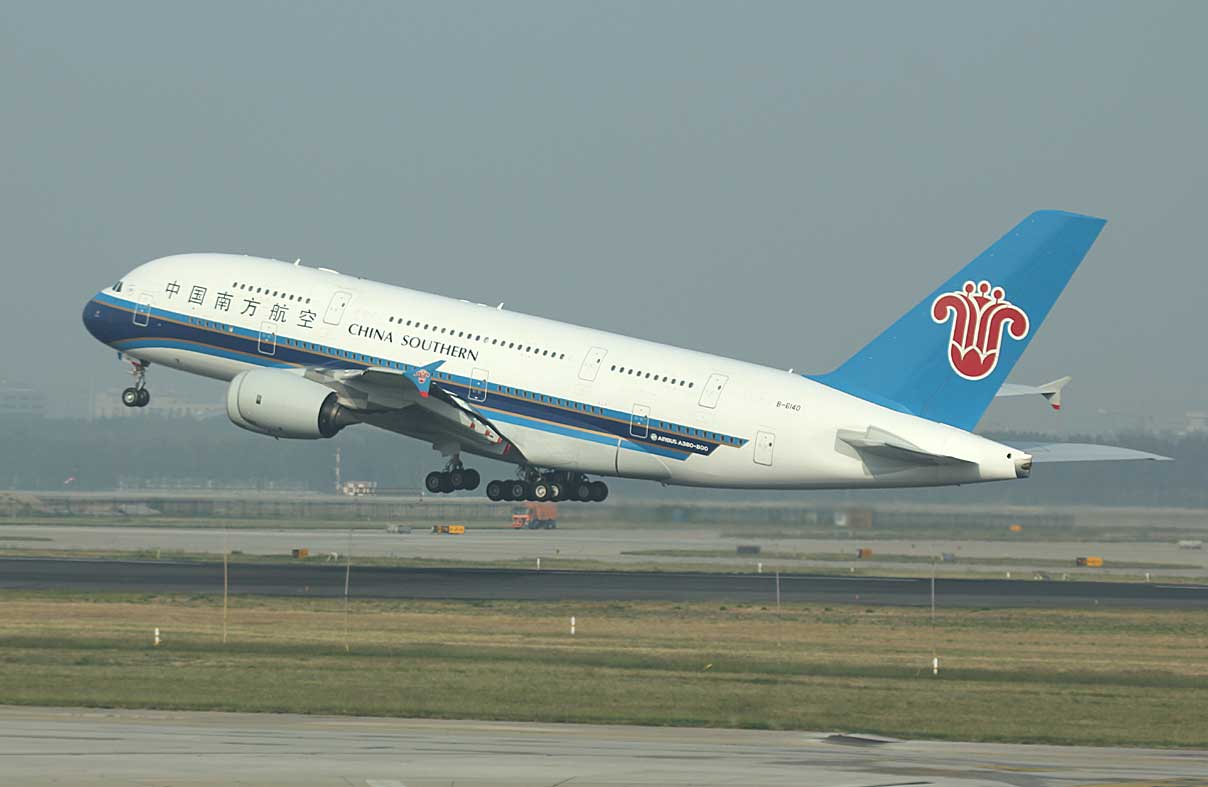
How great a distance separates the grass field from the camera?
34.1 metres

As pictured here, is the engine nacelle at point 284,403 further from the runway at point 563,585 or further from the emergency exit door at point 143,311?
the runway at point 563,585

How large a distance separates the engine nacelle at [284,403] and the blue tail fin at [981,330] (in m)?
16.9

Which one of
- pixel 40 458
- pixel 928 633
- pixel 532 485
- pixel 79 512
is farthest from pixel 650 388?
pixel 40 458

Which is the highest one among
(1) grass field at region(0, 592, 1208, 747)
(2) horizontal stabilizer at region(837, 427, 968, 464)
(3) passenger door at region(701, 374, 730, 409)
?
(3) passenger door at region(701, 374, 730, 409)

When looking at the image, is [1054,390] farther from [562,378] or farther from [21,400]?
[21,400]

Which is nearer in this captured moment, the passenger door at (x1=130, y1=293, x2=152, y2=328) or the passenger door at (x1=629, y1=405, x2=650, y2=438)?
the passenger door at (x1=629, y1=405, x2=650, y2=438)

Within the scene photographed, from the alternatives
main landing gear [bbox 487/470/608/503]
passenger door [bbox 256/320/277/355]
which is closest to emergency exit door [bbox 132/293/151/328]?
passenger door [bbox 256/320/277/355]

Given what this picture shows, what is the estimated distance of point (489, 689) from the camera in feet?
120

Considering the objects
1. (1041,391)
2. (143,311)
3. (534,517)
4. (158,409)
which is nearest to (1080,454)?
(1041,391)

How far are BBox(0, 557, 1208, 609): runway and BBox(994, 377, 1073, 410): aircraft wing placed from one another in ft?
23.2

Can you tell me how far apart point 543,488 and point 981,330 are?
16042mm

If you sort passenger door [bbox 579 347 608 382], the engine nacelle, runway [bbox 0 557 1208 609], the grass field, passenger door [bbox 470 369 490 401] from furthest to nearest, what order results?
runway [bbox 0 557 1208 609] → passenger door [bbox 470 369 490 401] → the engine nacelle → passenger door [bbox 579 347 608 382] → the grass field

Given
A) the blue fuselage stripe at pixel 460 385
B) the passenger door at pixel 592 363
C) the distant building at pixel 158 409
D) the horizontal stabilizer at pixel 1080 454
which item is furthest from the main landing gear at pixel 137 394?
the distant building at pixel 158 409

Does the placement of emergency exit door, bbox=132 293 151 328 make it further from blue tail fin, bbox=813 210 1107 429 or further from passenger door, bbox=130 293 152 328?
blue tail fin, bbox=813 210 1107 429
